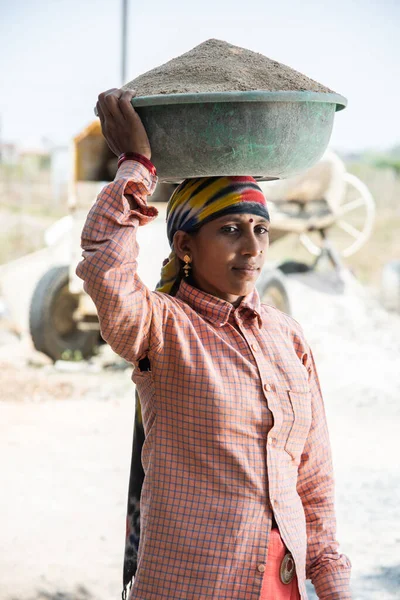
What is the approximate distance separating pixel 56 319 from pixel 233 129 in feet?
23.8

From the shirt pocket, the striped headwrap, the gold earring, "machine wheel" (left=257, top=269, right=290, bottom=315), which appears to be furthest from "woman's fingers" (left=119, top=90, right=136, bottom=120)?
"machine wheel" (left=257, top=269, right=290, bottom=315)

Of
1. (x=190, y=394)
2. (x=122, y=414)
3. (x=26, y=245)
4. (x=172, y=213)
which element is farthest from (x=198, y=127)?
(x=26, y=245)

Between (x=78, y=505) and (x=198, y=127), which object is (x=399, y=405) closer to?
(x=78, y=505)


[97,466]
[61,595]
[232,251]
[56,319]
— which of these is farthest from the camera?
[56,319]

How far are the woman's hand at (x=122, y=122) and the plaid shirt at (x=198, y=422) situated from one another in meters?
0.06

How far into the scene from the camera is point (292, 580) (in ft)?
5.93

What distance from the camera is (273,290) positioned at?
8828mm

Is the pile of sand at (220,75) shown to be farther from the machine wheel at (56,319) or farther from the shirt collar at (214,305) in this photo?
the machine wheel at (56,319)

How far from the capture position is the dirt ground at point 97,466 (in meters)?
3.75

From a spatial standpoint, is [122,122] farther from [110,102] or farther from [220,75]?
[220,75]

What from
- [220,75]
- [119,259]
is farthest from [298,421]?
[220,75]

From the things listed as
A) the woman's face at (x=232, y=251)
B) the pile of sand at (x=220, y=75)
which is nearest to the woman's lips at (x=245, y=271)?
the woman's face at (x=232, y=251)

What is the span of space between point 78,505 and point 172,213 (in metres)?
3.06

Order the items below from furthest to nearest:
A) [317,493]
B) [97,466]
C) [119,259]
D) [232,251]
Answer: [97,466], [317,493], [232,251], [119,259]
